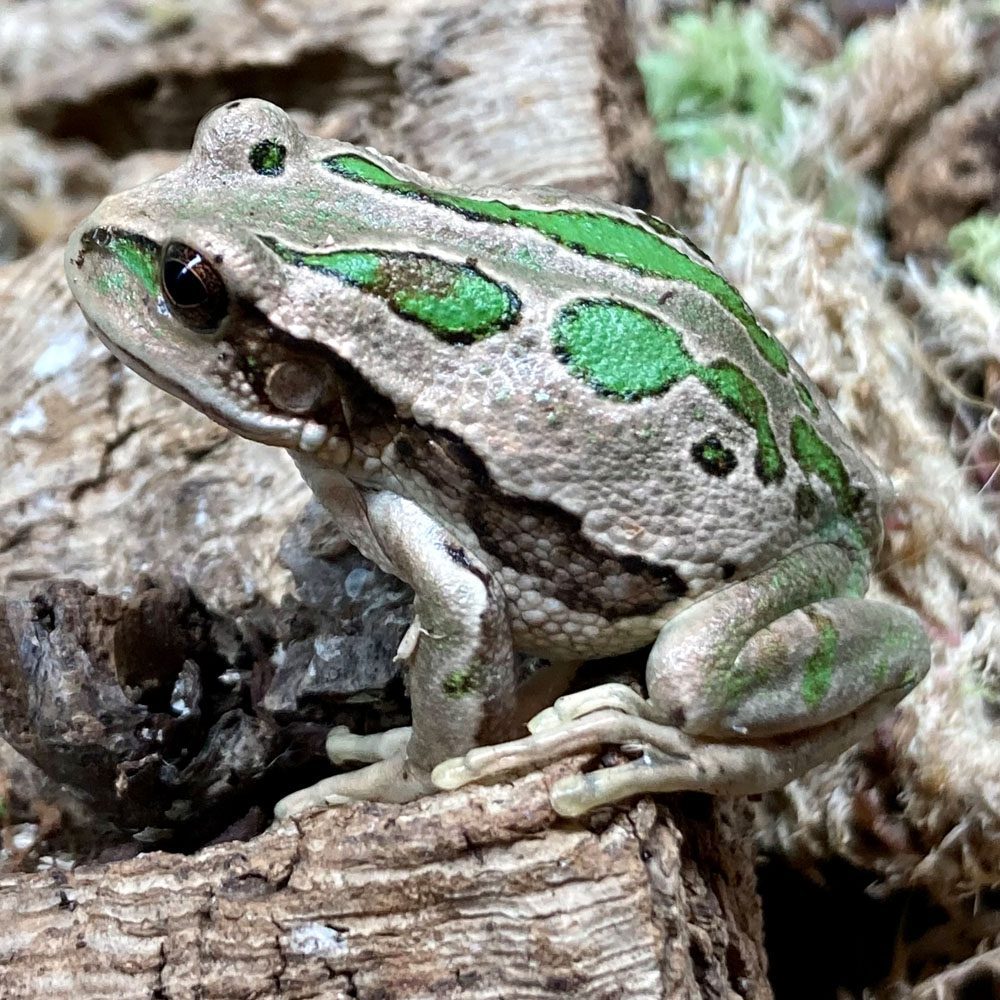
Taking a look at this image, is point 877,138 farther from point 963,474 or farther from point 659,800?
point 659,800

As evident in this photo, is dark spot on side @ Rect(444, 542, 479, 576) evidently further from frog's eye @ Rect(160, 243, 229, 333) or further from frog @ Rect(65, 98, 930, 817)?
frog's eye @ Rect(160, 243, 229, 333)

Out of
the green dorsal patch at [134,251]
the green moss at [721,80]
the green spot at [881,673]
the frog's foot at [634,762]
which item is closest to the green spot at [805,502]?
the green spot at [881,673]

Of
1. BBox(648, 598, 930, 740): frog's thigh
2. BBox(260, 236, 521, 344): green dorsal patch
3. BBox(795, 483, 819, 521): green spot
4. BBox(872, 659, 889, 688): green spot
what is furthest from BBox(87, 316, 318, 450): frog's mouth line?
BBox(872, 659, 889, 688): green spot

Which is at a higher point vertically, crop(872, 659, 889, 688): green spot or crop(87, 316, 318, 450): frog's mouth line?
crop(87, 316, 318, 450): frog's mouth line

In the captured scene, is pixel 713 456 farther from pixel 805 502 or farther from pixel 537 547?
pixel 537 547

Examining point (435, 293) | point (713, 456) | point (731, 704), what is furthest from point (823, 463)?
point (435, 293)

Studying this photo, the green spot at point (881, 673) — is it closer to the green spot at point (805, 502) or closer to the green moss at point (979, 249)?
the green spot at point (805, 502)

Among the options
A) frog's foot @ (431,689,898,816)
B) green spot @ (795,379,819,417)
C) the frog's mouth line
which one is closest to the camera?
frog's foot @ (431,689,898,816)
